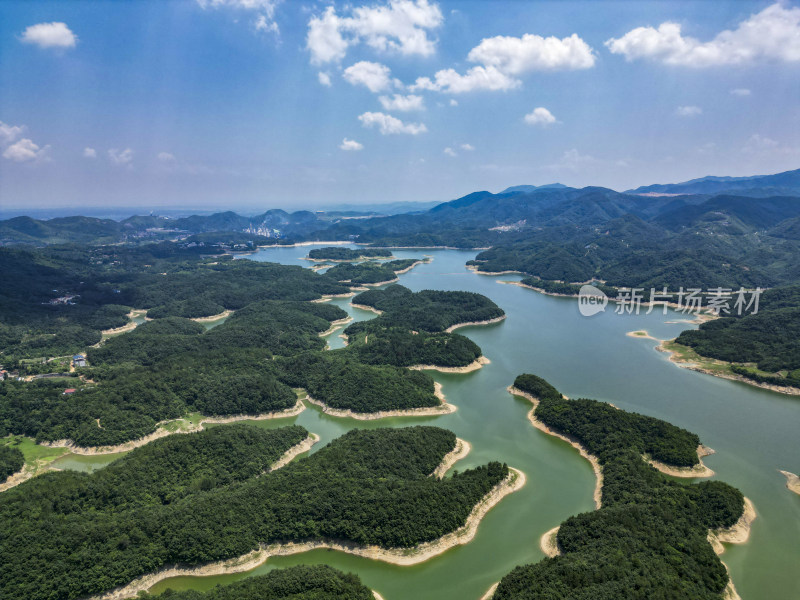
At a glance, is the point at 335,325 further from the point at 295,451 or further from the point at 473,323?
the point at 295,451

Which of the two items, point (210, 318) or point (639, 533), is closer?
point (639, 533)

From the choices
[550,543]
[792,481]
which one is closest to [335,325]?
[550,543]

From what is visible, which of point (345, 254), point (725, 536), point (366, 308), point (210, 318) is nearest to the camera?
point (725, 536)

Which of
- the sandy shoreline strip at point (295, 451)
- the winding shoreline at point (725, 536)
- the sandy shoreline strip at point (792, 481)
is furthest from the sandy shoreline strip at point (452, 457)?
the sandy shoreline strip at point (792, 481)

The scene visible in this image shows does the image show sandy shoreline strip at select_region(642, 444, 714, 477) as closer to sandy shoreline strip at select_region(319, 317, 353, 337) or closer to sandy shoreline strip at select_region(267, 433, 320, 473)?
sandy shoreline strip at select_region(267, 433, 320, 473)

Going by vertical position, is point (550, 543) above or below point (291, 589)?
below

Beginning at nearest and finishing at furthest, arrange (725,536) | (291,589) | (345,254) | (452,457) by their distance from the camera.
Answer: (291,589)
(725,536)
(452,457)
(345,254)

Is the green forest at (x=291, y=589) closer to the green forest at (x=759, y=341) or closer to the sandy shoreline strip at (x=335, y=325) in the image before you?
the sandy shoreline strip at (x=335, y=325)
